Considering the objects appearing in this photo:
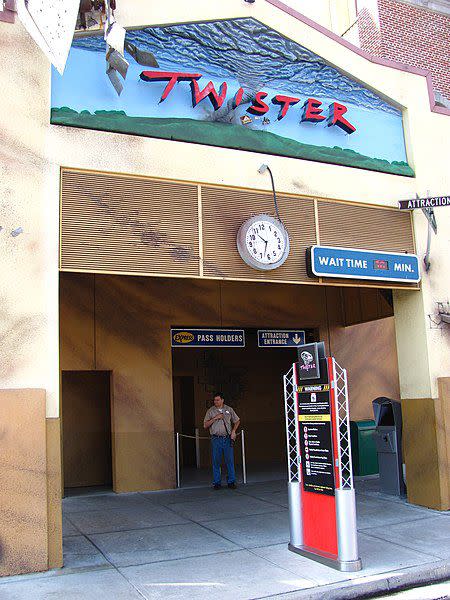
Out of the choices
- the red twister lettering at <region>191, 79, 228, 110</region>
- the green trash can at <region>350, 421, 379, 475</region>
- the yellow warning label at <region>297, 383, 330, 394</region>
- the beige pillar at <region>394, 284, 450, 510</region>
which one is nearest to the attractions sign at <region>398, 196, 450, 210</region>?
the beige pillar at <region>394, 284, 450, 510</region>

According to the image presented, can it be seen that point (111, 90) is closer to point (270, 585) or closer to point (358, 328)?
point (270, 585)

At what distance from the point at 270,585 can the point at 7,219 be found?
5014mm

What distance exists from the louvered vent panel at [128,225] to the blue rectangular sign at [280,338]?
548 centimetres

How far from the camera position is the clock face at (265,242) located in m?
8.95

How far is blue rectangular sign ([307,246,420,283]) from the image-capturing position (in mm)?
9383

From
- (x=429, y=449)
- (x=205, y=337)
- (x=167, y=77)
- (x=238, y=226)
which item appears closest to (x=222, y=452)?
(x=205, y=337)

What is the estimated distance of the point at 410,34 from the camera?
723 inches

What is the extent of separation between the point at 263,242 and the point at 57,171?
2987 mm

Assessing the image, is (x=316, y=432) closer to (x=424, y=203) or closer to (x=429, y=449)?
(x=429, y=449)

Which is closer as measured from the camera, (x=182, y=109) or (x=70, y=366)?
(x=182, y=109)

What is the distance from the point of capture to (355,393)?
578 inches

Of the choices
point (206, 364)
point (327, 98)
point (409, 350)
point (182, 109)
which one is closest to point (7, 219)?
point (182, 109)

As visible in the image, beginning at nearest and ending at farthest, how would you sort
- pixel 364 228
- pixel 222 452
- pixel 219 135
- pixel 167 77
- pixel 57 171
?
pixel 57 171, pixel 167 77, pixel 219 135, pixel 364 228, pixel 222 452

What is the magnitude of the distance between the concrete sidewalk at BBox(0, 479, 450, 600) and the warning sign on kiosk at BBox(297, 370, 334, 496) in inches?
35.9
